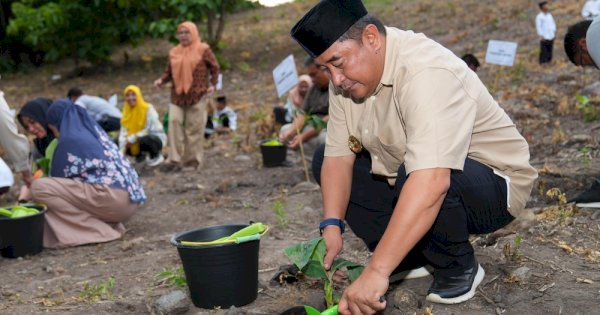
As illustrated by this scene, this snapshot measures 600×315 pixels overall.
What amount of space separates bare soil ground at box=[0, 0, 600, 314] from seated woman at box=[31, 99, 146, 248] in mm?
160

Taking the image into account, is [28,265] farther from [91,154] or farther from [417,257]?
[417,257]

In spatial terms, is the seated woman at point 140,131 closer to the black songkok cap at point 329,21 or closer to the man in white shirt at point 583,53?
the man in white shirt at point 583,53

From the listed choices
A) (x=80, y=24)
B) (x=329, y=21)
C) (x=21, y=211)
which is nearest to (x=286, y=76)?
(x=21, y=211)

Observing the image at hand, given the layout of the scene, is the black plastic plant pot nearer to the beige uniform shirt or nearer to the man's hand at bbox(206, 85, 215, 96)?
the man's hand at bbox(206, 85, 215, 96)

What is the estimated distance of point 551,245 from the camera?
3664mm

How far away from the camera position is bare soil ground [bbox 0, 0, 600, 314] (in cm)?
315

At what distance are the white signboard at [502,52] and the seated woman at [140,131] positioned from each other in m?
4.46

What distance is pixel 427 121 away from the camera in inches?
92.6

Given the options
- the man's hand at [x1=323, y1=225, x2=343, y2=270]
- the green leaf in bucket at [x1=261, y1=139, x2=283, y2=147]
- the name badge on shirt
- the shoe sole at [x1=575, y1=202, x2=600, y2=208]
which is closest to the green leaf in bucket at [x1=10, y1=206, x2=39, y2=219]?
the man's hand at [x1=323, y1=225, x2=343, y2=270]

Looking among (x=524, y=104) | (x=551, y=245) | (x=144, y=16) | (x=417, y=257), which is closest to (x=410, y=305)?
(x=417, y=257)

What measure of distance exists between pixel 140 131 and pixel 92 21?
8.93 metres

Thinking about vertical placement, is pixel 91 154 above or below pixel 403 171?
below

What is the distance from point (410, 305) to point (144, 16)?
14.3 m

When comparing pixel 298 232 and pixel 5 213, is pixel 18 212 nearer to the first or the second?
pixel 5 213
